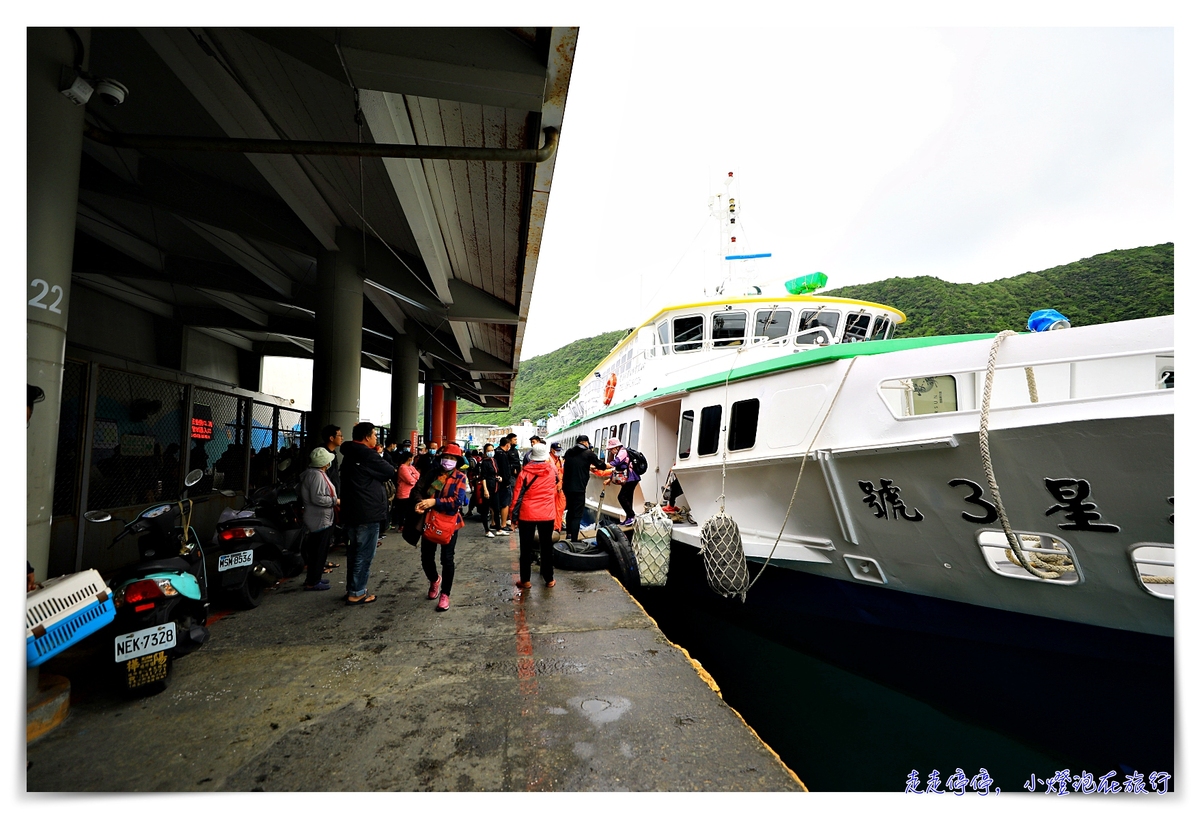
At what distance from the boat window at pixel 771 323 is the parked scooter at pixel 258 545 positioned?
7.03m

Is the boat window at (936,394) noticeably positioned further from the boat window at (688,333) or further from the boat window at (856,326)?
the boat window at (688,333)

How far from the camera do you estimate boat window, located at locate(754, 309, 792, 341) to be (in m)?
8.61

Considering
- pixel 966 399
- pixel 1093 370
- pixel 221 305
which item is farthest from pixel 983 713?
pixel 221 305

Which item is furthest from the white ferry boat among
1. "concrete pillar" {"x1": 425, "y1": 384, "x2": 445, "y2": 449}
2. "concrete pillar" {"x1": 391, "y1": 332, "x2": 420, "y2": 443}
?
"concrete pillar" {"x1": 425, "y1": 384, "x2": 445, "y2": 449}

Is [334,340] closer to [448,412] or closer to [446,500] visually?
[446,500]

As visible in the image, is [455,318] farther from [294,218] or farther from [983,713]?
[983,713]

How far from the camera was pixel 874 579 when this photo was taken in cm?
523

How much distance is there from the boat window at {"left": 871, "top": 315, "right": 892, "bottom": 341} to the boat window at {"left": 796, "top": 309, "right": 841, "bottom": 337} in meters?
0.81

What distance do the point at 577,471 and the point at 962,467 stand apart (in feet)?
12.6

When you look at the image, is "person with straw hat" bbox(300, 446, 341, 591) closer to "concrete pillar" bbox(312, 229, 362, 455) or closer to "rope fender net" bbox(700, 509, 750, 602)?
"concrete pillar" bbox(312, 229, 362, 455)

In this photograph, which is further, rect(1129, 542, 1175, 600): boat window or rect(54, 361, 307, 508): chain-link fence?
rect(54, 361, 307, 508): chain-link fence

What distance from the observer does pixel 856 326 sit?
864 cm

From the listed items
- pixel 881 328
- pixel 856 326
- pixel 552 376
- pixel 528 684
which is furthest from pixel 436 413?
pixel 552 376

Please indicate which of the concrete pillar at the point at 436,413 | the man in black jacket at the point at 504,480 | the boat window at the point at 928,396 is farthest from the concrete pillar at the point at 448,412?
the boat window at the point at 928,396
